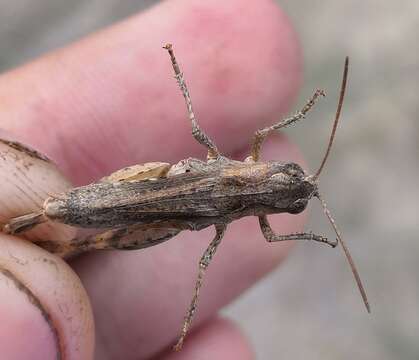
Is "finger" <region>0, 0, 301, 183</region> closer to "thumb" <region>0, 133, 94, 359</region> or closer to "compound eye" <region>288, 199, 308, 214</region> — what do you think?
"thumb" <region>0, 133, 94, 359</region>

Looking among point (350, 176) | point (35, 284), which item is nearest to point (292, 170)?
point (35, 284)

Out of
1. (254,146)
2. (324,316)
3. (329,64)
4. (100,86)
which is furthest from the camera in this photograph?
A: (329,64)

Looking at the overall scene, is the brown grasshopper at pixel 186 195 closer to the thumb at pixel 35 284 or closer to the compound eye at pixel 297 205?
the compound eye at pixel 297 205

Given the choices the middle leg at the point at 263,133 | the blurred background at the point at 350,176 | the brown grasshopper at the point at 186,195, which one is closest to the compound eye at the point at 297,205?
the brown grasshopper at the point at 186,195

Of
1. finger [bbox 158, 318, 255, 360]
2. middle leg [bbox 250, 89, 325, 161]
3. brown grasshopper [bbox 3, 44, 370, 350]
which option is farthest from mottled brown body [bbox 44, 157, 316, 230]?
finger [bbox 158, 318, 255, 360]

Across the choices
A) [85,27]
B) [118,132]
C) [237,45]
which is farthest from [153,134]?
[85,27]

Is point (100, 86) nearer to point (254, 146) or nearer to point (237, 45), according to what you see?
point (237, 45)
